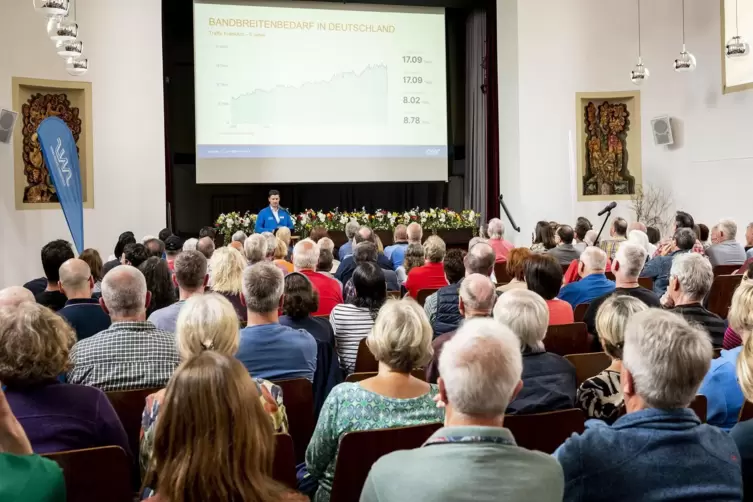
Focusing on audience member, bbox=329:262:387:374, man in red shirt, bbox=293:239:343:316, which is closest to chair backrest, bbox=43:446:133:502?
audience member, bbox=329:262:387:374

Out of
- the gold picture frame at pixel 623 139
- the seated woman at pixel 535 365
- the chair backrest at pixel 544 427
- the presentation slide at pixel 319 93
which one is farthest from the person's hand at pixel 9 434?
the gold picture frame at pixel 623 139

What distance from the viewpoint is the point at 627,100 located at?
12.9 m

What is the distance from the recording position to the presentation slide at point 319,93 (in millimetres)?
11703

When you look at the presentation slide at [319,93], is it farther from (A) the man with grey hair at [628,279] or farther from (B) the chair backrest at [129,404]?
(B) the chair backrest at [129,404]

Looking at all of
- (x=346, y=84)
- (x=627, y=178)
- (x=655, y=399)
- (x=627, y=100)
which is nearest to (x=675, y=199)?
(x=627, y=178)

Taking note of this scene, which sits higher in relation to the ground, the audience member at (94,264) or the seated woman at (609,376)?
the audience member at (94,264)

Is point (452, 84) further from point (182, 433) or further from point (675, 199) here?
point (182, 433)

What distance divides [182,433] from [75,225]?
26.7ft

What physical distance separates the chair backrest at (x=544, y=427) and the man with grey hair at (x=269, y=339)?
1114mm

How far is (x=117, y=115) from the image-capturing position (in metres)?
10.9

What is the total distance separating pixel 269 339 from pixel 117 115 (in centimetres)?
859

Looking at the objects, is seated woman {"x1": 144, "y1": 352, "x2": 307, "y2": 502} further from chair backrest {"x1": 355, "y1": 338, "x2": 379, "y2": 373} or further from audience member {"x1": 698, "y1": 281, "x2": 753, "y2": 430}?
chair backrest {"x1": 355, "y1": 338, "x2": 379, "y2": 373}

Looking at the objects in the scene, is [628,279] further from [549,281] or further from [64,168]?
[64,168]

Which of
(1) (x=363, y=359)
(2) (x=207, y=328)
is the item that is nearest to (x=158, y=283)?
(1) (x=363, y=359)
